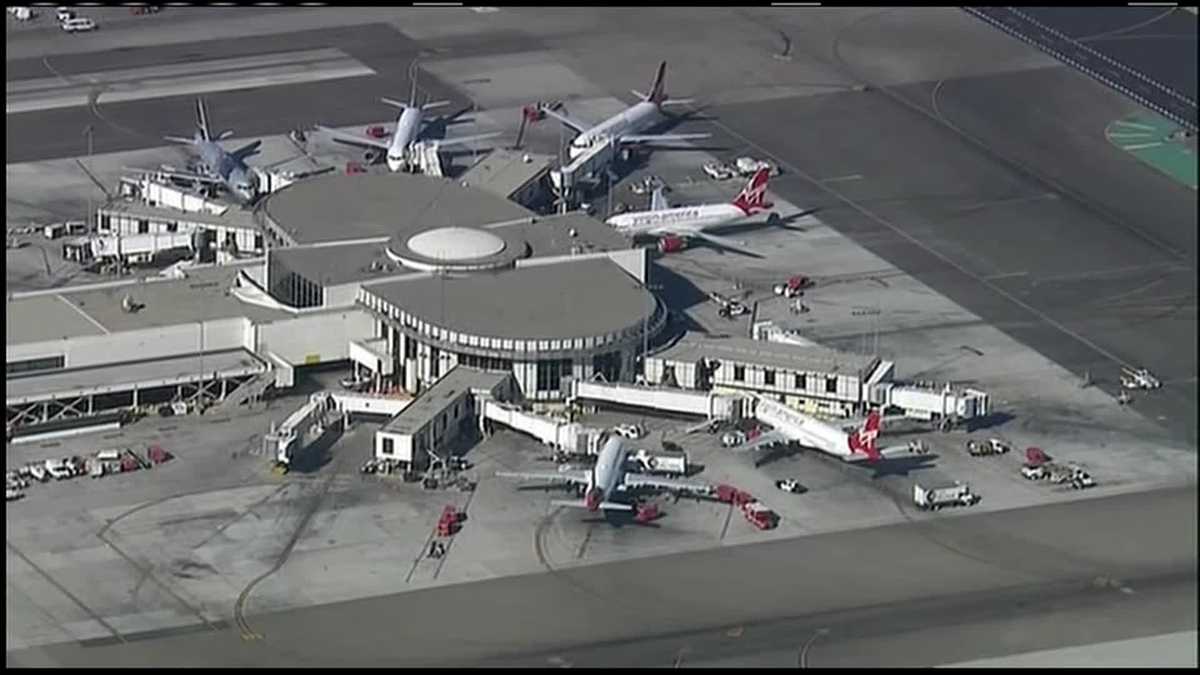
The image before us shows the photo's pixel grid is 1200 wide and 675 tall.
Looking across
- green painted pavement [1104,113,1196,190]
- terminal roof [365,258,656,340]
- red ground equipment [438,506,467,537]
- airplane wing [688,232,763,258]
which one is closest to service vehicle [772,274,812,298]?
airplane wing [688,232,763,258]

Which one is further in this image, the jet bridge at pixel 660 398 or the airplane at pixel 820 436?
the jet bridge at pixel 660 398

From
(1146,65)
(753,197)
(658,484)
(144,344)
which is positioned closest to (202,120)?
(753,197)

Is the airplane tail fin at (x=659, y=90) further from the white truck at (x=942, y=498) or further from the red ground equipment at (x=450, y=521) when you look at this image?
the red ground equipment at (x=450, y=521)

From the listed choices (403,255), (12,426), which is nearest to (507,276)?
(403,255)

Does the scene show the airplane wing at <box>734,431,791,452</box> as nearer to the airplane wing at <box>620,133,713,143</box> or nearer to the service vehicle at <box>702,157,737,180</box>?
the service vehicle at <box>702,157,737,180</box>

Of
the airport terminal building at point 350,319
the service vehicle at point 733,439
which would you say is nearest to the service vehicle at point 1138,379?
the service vehicle at point 733,439

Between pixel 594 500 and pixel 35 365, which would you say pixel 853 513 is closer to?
pixel 594 500
